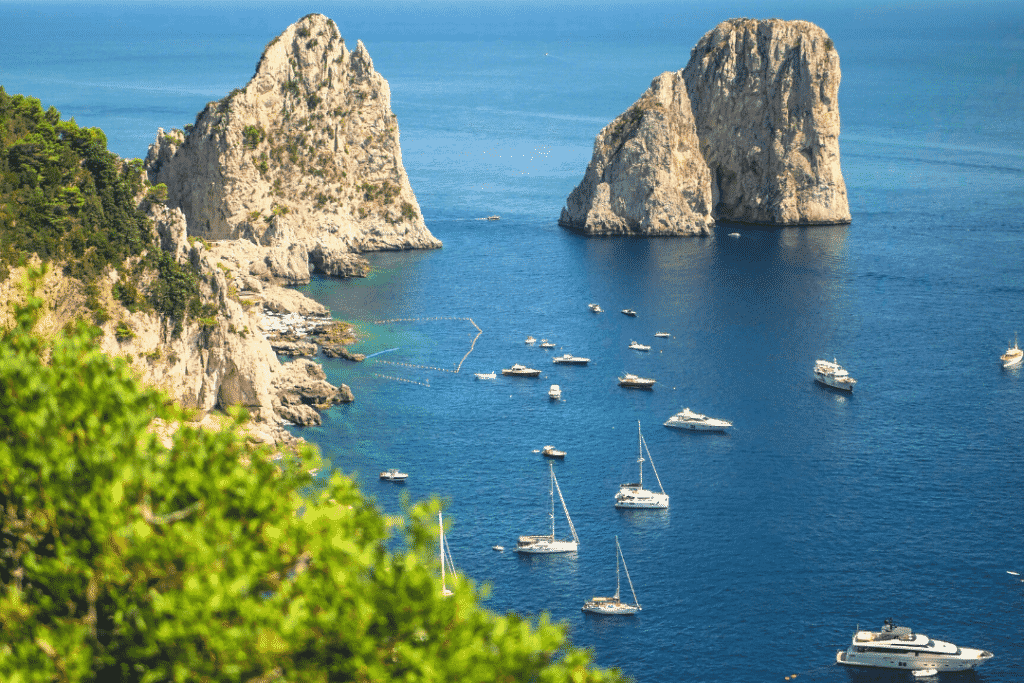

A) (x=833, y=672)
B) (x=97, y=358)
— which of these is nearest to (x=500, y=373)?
(x=833, y=672)

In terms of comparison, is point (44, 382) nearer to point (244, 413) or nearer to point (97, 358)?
point (97, 358)

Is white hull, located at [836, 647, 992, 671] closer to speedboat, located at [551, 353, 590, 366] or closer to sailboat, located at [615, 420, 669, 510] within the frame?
sailboat, located at [615, 420, 669, 510]

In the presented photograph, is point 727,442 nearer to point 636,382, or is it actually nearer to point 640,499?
point 640,499

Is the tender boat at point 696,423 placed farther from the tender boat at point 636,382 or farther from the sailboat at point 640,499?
the sailboat at point 640,499

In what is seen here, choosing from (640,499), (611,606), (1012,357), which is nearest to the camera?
(611,606)

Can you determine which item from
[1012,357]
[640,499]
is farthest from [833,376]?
[640,499]

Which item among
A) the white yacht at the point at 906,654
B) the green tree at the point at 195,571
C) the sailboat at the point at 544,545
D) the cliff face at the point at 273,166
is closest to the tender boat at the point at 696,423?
the sailboat at the point at 544,545
